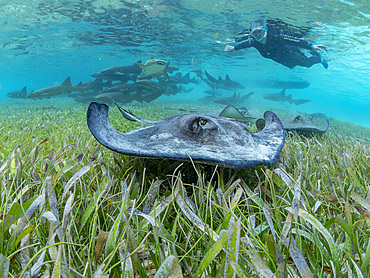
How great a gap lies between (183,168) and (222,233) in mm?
1025

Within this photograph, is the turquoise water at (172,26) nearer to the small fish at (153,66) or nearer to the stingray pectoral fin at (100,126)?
the small fish at (153,66)

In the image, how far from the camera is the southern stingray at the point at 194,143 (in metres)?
1.39

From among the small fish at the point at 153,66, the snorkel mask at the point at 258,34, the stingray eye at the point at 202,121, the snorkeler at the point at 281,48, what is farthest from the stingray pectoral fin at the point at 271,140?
the snorkeler at the point at 281,48

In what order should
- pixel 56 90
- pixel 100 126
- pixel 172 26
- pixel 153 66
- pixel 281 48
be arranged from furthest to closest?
pixel 172 26 < pixel 281 48 < pixel 56 90 < pixel 153 66 < pixel 100 126

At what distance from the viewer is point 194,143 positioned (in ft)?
5.38

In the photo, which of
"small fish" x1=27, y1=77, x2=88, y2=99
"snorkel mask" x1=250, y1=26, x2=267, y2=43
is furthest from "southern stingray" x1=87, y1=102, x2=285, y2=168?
"small fish" x1=27, y1=77, x2=88, y2=99

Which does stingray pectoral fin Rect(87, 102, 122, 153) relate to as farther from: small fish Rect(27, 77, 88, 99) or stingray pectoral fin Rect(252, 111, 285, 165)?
small fish Rect(27, 77, 88, 99)

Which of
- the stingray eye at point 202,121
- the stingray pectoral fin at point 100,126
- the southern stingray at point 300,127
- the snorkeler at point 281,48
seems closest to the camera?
the stingray pectoral fin at point 100,126

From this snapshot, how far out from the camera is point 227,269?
83cm

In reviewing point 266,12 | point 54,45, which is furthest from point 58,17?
point 266,12

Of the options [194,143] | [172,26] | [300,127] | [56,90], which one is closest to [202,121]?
[194,143]

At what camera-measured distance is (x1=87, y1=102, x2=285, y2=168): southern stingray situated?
139 centimetres

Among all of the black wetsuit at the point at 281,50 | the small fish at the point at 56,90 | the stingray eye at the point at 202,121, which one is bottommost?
the small fish at the point at 56,90

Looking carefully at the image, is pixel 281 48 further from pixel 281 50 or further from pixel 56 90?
pixel 56 90
